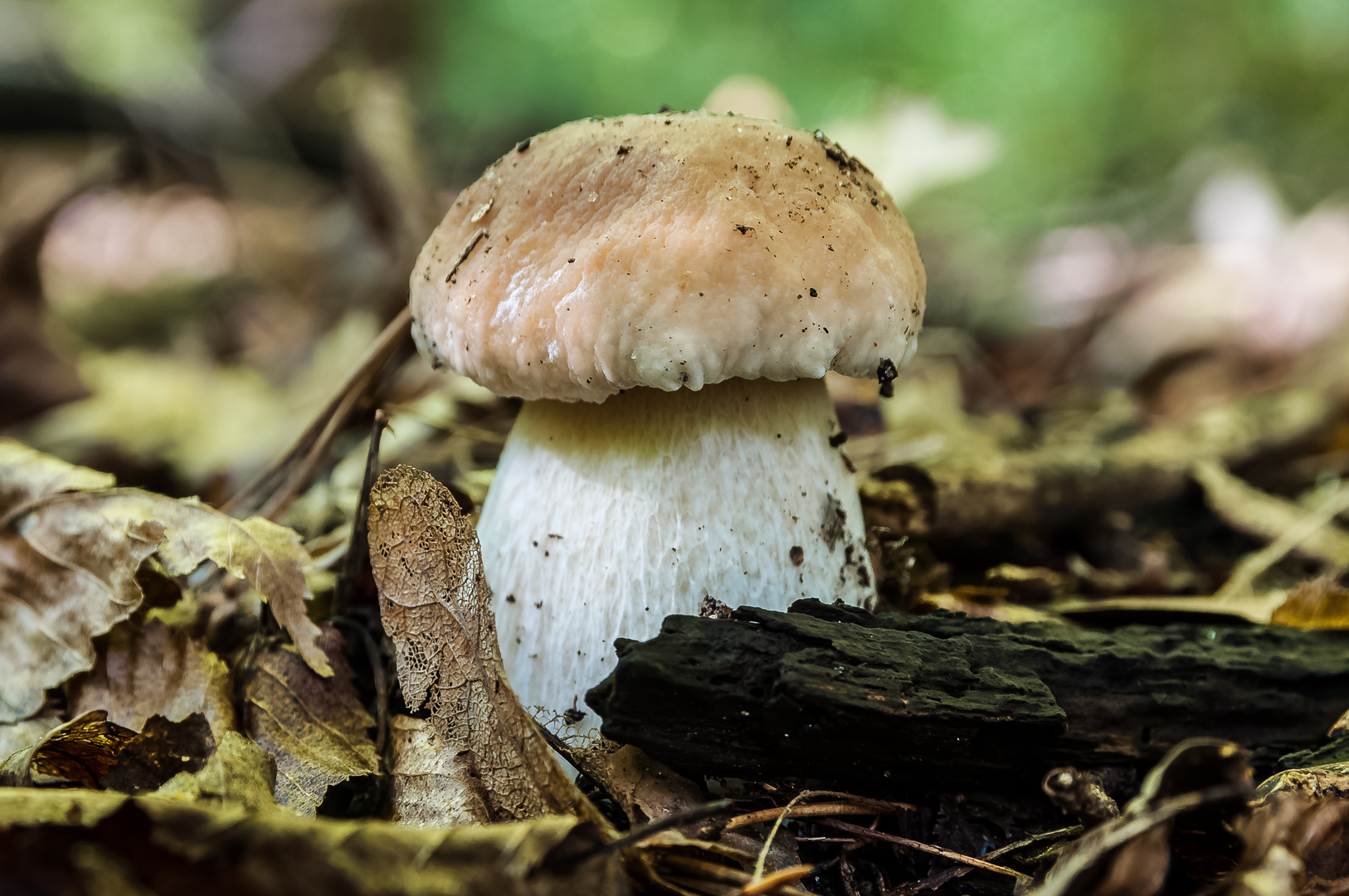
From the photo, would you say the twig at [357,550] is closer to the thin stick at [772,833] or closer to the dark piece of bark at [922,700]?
the dark piece of bark at [922,700]

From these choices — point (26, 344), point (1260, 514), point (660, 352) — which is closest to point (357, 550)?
point (660, 352)

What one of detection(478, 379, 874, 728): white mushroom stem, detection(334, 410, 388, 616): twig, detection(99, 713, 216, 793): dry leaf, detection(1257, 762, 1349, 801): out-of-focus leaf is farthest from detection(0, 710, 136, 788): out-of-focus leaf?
detection(1257, 762, 1349, 801): out-of-focus leaf

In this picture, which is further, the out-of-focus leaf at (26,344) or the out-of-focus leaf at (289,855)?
the out-of-focus leaf at (26,344)

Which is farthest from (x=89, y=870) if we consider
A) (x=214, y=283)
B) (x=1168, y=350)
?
(x=214, y=283)

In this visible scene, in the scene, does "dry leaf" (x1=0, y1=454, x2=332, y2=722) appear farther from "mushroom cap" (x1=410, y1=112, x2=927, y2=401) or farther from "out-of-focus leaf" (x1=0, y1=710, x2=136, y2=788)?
"mushroom cap" (x1=410, y1=112, x2=927, y2=401)

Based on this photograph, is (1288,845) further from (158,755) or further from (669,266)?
(158,755)

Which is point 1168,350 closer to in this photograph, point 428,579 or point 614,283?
point 614,283

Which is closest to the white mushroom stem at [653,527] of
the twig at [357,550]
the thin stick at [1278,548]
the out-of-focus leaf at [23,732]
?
the twig at [357,550]
